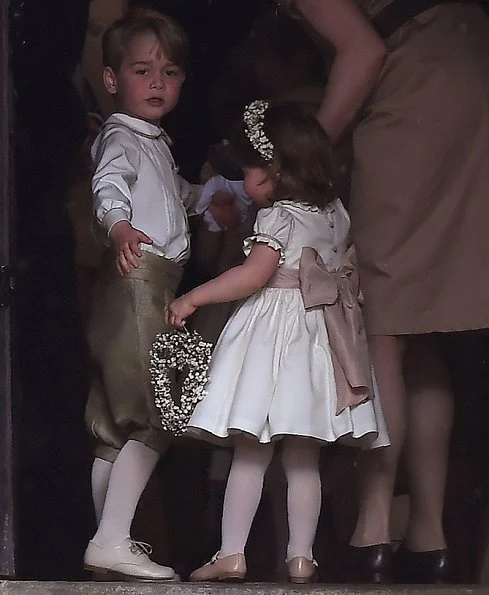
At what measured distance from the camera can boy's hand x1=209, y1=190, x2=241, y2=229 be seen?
6.79 feet

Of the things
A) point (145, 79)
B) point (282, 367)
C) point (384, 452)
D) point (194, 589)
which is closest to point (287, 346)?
point (282, 367)

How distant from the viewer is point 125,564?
1856 mm

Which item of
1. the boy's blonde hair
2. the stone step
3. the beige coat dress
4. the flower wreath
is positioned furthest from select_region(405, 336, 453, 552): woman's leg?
the boy's blonde hair

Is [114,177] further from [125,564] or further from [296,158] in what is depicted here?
[125,564]

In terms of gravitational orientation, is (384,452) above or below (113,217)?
below

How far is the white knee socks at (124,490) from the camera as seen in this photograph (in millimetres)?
1882

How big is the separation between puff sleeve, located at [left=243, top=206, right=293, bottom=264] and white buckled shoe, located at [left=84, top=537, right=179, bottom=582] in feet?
1.52

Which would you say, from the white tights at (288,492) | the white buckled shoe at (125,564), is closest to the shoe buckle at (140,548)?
the white buckled shoe at (125,564)

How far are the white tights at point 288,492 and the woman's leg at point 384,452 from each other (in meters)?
0.12

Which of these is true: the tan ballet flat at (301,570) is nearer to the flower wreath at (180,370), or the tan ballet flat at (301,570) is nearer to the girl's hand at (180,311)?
the flower wreath at (180,370)

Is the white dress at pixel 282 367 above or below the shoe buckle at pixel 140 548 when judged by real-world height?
above

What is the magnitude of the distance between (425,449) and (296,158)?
0.51 metres

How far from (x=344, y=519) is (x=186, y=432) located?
330 mm

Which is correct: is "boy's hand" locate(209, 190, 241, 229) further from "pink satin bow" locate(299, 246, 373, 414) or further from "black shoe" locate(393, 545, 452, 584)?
"black shoe" locate(393, 545, 452, 584)
